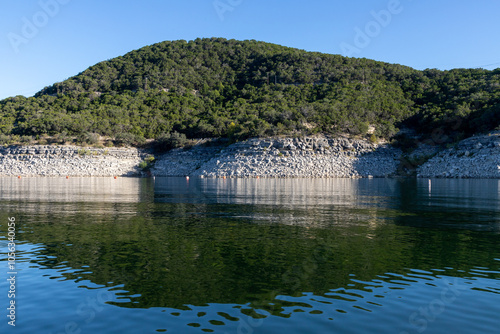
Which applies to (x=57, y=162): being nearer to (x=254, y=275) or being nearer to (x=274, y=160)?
(x=274, y=160)

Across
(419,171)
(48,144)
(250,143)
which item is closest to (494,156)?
(419,171)

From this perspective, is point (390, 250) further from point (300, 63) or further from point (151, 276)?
point (300, 63)

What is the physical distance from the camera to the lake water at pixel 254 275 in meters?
8.73

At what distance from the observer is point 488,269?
1255cm

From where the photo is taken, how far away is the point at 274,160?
283ft

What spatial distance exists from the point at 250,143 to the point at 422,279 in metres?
78.6

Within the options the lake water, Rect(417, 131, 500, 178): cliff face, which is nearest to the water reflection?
the lake water

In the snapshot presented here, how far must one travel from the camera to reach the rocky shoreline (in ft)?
269

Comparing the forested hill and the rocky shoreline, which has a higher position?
the forested hill

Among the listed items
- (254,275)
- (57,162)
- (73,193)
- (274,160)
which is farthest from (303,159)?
(254,275)

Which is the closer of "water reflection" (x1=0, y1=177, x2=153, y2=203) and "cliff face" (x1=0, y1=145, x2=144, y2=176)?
"water reflection" (x1=0, y1=177, x2=153, y2=203)

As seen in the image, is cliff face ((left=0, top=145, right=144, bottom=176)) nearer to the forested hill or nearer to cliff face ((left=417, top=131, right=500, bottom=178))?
the forested hill

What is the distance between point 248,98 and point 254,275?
12043 cm

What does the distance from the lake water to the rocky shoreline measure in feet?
208
